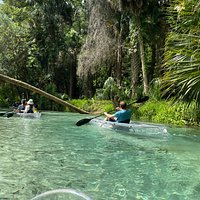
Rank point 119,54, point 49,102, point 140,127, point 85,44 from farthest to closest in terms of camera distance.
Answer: point 49,102, point 85,44, point 119,54, point 140,127

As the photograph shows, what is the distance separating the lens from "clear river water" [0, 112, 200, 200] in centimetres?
631

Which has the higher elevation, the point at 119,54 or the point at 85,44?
the point at 85,44

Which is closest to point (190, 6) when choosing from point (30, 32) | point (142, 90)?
point (142, 90)

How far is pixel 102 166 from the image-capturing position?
8.39 metres

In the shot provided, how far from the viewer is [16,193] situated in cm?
600

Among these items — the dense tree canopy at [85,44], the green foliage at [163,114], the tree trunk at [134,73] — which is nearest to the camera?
the green foliage at [163,114]

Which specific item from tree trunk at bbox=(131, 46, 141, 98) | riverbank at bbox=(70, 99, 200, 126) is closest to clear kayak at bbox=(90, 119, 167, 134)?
riverbank at bbox=(70, 99, 200, 126)

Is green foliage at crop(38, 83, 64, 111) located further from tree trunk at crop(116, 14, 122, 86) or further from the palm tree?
the palm tree

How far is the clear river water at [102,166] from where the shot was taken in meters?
6.31

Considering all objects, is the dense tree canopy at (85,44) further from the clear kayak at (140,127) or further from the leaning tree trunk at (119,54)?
the clear kayak at (140,127)

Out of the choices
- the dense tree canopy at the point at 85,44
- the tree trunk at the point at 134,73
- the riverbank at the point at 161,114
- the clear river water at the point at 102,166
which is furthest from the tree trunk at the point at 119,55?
the clear river water at the point at 102,166

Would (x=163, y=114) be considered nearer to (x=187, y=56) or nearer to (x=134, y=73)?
(x=134, y=73)

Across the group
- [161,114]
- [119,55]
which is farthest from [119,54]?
[161,114]

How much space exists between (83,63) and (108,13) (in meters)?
4.71
